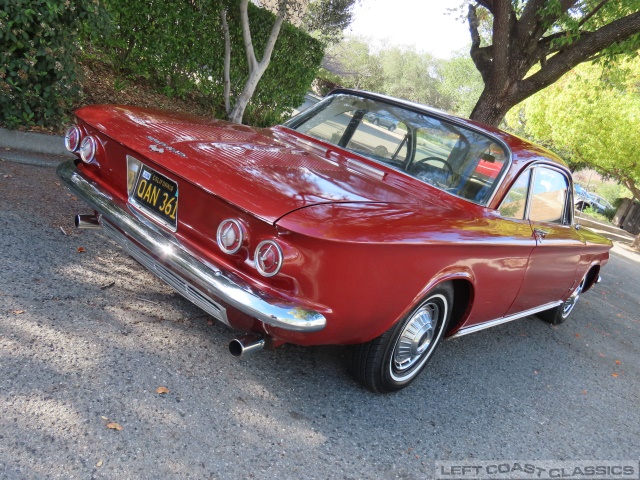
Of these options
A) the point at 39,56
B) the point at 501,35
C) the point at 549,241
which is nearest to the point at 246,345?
the point at 549,241

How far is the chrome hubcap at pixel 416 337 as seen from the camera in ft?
9.80

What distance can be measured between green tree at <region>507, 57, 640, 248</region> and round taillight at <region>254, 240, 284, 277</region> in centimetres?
1767

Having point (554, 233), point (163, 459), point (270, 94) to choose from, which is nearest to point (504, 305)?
point (554, 233)

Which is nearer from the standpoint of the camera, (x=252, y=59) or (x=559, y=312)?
(x=559, y=312)

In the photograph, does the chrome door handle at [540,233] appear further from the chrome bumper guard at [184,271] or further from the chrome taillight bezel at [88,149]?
the chrome taillight bezel at [88,149]

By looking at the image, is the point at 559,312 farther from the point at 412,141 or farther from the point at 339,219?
the point at 339,219

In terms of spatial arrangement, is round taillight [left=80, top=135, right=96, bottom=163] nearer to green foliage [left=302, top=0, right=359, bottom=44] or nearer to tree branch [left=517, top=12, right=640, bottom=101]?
tree branch [left=517, top=12, right=640, bottom=101]

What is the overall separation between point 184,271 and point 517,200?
233cm

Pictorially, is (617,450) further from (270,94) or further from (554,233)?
(270,94)

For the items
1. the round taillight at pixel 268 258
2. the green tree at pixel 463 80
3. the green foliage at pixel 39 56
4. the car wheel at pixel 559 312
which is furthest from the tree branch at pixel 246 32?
the green tree at pixel 463 80

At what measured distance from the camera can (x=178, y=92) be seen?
29.2 ft

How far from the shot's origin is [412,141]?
3707mm

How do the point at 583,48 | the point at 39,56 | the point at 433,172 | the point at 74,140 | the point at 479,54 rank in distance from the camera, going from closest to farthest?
the point at 74,140, the point at 433,172, the point at 39,56, the point at 583,48, the point at 479,54

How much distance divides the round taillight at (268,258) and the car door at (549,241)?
2.16 meters
